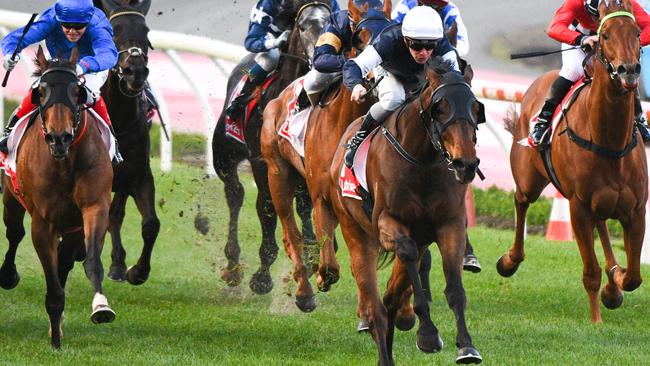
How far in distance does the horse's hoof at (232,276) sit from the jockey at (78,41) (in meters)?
1.95

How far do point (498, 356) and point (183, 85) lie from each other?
10778 mm

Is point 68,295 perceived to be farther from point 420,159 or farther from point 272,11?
point 420,159

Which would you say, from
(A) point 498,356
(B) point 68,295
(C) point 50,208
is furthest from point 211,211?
(A) point 498,356

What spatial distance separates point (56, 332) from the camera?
8797 mm

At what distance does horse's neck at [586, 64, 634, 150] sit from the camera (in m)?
9.23

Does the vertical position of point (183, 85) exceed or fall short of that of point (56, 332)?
it falls short

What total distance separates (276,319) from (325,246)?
3.07 ft

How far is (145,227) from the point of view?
1049 cm

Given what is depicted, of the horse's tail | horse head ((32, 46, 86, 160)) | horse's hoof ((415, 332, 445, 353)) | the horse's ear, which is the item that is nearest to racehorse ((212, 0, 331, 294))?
the horse's ear

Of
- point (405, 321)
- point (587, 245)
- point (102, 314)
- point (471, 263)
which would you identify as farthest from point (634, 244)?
point (102, 314)

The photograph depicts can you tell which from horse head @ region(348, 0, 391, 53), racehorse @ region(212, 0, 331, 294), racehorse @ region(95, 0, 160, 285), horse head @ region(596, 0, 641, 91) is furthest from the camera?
racehorse @ region(212, 0, 331, 294)

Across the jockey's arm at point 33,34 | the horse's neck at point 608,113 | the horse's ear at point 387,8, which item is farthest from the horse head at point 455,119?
the jockey's arm at point 33,34

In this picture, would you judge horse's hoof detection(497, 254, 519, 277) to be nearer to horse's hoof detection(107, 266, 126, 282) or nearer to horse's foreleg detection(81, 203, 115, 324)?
horse's hoof detection(107, 266, 126, 282)

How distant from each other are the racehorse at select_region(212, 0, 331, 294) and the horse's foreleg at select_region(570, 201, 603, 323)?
7.17ft
